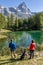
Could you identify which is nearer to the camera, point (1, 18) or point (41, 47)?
point (41, 47)

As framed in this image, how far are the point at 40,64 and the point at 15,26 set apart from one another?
5300 inches

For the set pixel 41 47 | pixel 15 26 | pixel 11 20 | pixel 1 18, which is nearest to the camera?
pixel 41 47

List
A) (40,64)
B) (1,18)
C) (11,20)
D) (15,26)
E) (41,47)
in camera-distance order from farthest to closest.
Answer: (11,20) < (15,26) < (1,18) < (41,47) < (40,64)

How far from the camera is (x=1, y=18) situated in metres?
123

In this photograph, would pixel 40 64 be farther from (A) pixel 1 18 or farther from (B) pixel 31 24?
(B) pixel 31 24

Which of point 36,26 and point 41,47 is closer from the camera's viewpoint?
point 41,47

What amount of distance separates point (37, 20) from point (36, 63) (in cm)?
14699

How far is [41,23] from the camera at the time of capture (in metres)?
161

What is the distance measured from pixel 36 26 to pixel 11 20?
22.3m

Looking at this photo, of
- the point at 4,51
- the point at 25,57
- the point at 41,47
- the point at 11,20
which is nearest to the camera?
the point at 25,57

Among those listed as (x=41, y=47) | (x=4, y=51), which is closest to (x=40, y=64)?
(x=4, y=51)

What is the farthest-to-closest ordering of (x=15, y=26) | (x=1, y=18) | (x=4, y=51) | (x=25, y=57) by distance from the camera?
(x=15, y=26) → (x=1, y=18) → (x=4, y=51) → (x=25, y=57)

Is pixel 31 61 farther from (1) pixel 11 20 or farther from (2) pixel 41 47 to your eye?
(1) pixel 11 20

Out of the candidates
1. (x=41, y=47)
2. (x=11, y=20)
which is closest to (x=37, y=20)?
(x=11, y=20)
